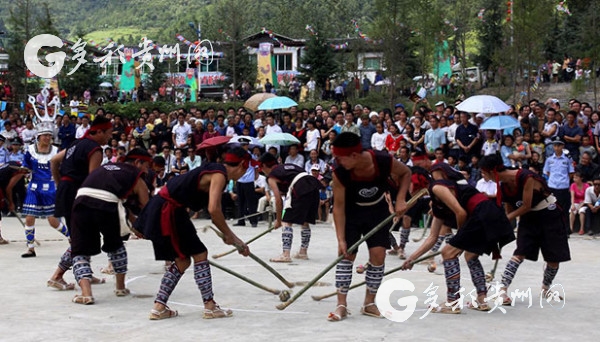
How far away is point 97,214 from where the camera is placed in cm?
898

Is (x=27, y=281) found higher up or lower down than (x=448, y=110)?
lower down

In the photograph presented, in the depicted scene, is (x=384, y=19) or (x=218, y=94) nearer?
(x=384, y=19)

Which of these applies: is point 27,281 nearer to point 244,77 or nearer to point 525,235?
point 525,235

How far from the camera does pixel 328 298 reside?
30.9 feet

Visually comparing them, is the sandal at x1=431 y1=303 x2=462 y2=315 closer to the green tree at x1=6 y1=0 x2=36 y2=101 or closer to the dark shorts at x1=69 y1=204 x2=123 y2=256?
the dark shorts at x1=69 y1=204 x2=123 y2=256

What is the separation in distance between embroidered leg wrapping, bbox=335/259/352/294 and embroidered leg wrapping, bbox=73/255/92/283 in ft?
8.45

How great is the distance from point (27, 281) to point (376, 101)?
2858 centimetres

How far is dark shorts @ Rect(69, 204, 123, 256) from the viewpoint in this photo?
8992 mm

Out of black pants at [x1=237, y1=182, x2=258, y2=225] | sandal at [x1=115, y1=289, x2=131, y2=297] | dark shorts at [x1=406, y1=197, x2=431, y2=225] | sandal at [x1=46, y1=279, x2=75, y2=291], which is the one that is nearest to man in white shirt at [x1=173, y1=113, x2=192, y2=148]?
black pants at [x1=237, y1=182, x2=258, y2=225]

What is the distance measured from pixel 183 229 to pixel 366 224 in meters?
1.70

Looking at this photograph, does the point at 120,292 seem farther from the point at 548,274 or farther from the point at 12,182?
the point at 12,182

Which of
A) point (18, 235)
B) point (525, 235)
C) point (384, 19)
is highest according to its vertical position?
point (384, 19)

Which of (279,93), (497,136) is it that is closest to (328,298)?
(497,136)

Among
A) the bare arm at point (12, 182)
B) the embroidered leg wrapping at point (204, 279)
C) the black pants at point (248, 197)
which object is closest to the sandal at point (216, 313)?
the embroidered leg wrapping at point (204, 279)
